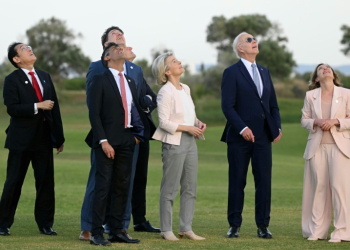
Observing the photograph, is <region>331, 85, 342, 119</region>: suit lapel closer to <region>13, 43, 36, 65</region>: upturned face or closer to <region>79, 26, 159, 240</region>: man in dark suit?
<region>79, 26, 159, 240</region>: man in dark suit

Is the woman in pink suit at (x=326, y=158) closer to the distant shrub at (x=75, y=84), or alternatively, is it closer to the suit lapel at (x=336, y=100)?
→ the suit lapel at (x=336, y=100)

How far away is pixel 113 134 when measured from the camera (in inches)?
295

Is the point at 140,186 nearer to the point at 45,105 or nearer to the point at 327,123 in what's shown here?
the point at 45,105

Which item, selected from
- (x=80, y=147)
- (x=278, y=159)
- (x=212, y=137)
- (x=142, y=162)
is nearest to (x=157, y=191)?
(x=142, y=162)

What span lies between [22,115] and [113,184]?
1560mm

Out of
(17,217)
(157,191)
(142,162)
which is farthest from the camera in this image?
(157,191)

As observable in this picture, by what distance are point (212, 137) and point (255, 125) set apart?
29732mm

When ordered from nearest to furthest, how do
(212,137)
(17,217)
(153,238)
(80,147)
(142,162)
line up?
(153,238)
(142,162)
(17,217)
(80,147)
(212,137)

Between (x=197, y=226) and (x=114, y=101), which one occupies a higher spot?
(x=114, y=101)

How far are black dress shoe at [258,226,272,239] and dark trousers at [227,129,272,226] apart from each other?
59mm

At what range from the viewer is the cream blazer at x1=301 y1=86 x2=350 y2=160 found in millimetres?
8336

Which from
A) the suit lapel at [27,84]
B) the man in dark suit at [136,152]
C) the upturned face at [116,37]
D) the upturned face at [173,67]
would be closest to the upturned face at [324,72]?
the upturned face at [173,67]

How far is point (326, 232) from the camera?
8320mm

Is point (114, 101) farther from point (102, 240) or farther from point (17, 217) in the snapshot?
point (17, 217)
